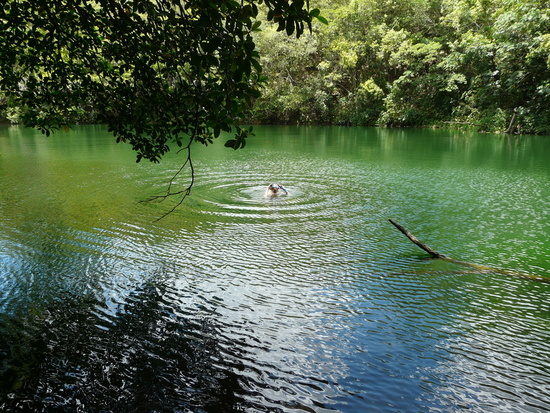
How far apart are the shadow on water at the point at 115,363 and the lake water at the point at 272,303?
2 cm

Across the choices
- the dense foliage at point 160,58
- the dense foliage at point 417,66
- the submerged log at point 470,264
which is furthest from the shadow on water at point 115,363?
the dense foliage at point 417,66

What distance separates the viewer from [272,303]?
6367 millimetres

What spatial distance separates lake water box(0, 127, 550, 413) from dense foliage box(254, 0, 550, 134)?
1057 inches

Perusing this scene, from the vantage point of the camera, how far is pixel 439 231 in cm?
991

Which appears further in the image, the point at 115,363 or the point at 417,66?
the point at 417,66

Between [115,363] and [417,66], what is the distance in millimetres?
45112

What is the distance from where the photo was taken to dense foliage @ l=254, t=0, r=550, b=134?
35.0 metres

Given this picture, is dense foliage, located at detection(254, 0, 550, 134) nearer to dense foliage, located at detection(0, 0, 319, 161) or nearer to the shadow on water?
dense foliage, located at detection(0, 0, 319, 161)

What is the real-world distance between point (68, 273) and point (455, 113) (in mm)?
44788

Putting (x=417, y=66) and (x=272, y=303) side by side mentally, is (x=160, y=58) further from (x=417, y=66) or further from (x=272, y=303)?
(x=417, y=66)

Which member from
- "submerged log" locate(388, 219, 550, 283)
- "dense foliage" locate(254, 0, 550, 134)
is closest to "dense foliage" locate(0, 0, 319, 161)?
"submerged log" locate(388, 219, 550, 283)

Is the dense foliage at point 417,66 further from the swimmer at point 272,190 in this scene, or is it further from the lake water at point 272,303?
the swimmer at point 272,190

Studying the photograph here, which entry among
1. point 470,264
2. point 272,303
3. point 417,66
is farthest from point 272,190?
point 417,66

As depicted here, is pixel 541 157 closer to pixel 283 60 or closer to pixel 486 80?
pixel 486 80
